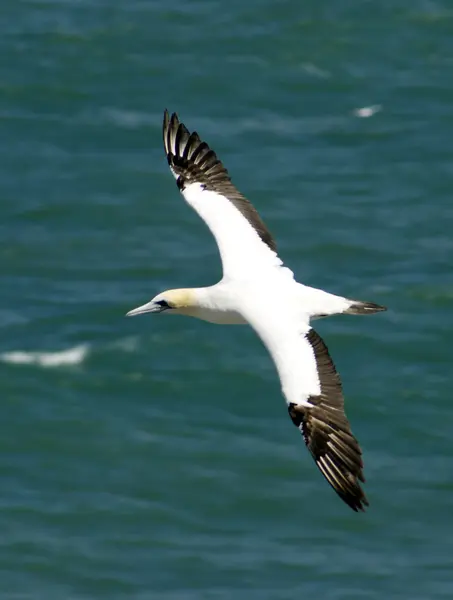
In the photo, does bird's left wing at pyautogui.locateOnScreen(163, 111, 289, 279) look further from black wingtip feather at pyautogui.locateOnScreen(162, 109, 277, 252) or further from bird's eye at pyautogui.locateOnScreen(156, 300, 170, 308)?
bird's eye at pyautogui.locateOnScreen(156, 300, 170, 308)

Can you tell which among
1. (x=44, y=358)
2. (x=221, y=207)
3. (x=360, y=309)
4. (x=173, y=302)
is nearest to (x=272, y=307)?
(x=360, y=309)

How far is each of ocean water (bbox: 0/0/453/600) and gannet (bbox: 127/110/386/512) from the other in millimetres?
8606

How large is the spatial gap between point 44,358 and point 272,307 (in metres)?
13.7

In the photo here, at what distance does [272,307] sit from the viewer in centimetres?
1762

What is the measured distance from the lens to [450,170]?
1379 inches

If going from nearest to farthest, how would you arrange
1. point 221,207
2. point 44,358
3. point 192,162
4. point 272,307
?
1. point 272,307
2. point 221,207
3. point 192,162
4. point 44,358

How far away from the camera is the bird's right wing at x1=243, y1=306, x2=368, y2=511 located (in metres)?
16.0

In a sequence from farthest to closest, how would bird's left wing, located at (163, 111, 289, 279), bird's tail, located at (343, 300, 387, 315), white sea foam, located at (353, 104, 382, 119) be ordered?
white sea foam, located at (353, 104, 382, 119) → bird's left wing, located at (163, 111, 289, 279) → bird's tail, located at (343, 300, 387, 315)

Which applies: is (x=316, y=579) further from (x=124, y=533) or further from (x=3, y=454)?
(x=3, y=454)

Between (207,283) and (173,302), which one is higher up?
(207,283)

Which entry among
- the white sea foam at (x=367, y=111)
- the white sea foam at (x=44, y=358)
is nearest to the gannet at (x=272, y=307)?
the white sea foam at (x=44, y=358)

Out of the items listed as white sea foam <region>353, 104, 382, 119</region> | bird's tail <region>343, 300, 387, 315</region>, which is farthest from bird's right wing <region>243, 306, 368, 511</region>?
white sea foam <region>353, 104, 382, 119</region>

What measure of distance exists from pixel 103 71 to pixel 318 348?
71.9 ft

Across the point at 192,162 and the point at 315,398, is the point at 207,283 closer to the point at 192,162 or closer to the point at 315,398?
the point at 192,162
